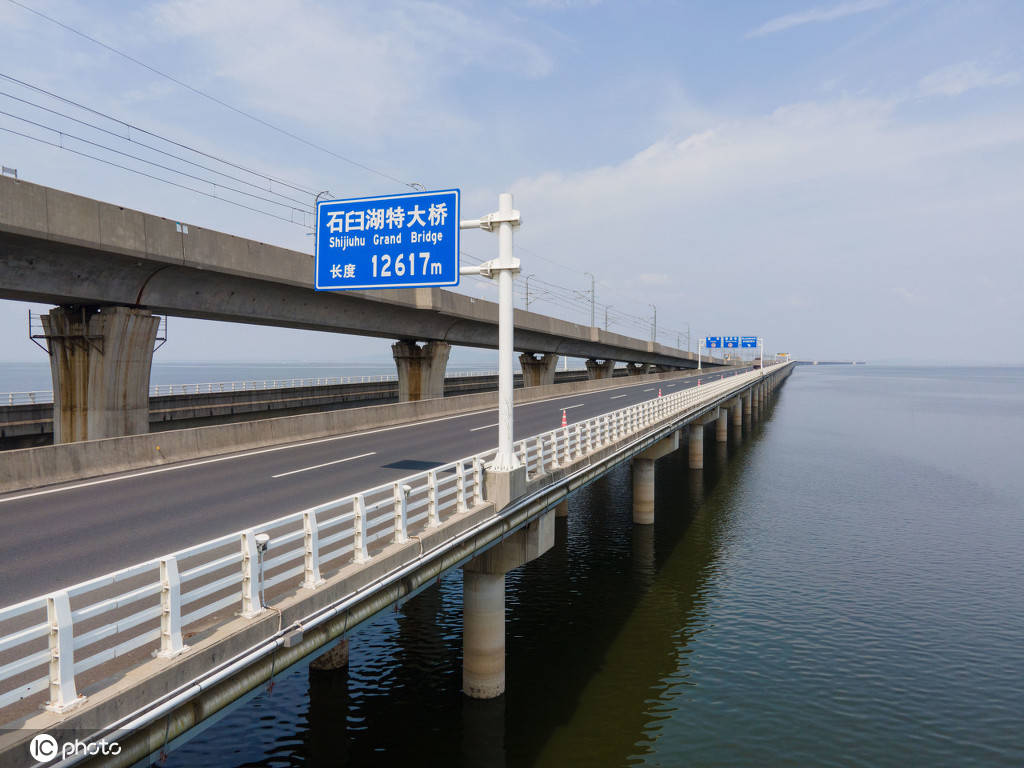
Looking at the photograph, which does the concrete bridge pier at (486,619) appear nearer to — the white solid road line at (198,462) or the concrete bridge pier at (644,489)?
the white solid road line at (198,462)

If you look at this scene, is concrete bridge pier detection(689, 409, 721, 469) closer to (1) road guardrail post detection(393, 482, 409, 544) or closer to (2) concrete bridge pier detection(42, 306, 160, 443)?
(2) concrete bridge pier detection(42, 306, 160, 443)

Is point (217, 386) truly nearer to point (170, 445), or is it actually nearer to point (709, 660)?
point (170, 445)

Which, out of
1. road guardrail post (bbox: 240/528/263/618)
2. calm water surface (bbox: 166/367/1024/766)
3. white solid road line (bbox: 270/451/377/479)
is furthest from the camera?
white solid road line (bbox: 270/451/377/479)

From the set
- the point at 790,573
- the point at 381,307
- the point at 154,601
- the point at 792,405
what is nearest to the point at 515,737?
the point at 154,601

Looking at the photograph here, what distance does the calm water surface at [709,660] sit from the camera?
1412 cm

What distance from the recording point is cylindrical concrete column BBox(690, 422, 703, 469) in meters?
48.5

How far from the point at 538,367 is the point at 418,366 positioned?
28473mm

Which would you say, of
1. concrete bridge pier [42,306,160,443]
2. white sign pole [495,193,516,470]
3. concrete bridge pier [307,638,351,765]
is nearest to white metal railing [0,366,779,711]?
white sign pole [495,193,516,470]

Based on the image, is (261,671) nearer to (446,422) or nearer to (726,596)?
(726,596)

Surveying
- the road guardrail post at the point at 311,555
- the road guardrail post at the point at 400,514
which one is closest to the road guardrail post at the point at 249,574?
the road guardrail post at the point at 311,555

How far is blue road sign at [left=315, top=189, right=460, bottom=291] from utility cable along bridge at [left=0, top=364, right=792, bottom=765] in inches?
177

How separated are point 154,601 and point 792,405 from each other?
117082mm

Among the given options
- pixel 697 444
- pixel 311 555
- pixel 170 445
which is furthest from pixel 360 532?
pixel 697 444

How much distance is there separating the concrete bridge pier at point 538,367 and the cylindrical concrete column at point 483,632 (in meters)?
57.7
